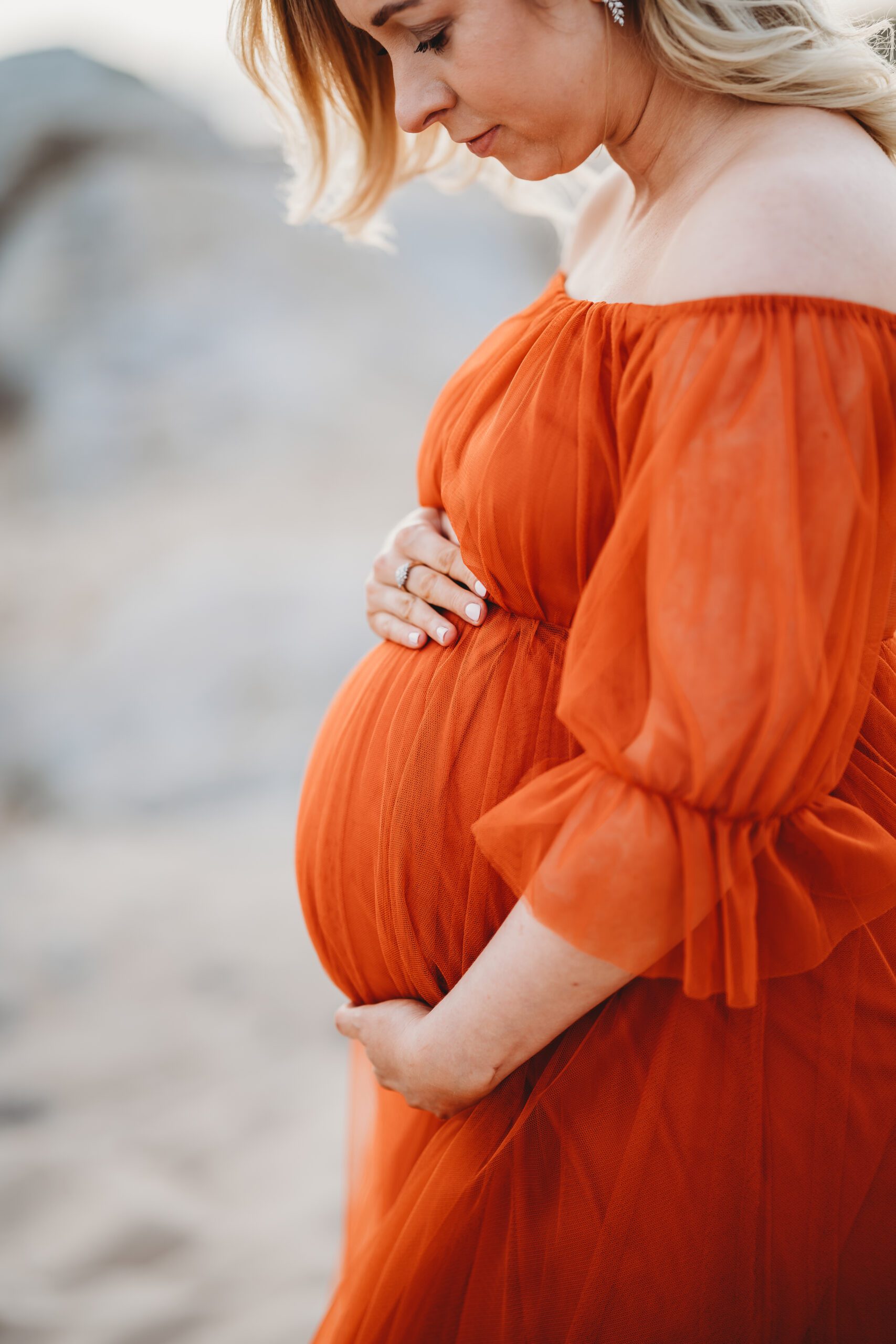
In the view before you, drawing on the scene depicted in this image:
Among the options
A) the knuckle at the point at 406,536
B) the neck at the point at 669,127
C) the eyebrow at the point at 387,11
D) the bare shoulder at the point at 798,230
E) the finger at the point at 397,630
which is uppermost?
the eyebrow at the point at 387,11

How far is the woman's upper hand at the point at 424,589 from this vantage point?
3.24ft

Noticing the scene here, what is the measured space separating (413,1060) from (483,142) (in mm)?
820

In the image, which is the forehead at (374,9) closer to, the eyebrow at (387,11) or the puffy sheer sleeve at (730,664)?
the eyebrow at (387,11)

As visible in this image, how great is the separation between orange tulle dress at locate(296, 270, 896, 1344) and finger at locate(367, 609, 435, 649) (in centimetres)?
10

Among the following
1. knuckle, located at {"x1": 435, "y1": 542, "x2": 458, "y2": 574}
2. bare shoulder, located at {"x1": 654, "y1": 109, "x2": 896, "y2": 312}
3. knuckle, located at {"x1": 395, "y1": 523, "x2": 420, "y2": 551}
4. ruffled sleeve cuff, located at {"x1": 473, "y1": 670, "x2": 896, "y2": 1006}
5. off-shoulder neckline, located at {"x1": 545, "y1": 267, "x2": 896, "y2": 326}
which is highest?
bare shoulder, located at {"x1": 654, "y1": 109, "x2": 896, "y2": 312}

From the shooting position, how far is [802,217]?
2.17ft

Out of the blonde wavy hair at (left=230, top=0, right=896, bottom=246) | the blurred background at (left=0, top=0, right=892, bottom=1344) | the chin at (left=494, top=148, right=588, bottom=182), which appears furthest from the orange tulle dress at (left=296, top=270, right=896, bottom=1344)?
the blurred background at (left=0, top=0, right=892, bottom=1344)

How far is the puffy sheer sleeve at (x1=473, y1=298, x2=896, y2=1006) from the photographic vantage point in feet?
2.07

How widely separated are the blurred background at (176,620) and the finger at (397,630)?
2.66ft

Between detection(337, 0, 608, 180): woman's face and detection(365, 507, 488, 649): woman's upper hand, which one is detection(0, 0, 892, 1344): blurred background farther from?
detection(365, 507, 488, 649): woman's upper hand

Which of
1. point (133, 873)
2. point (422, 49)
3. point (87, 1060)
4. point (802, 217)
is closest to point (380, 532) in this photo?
point (133, 873)

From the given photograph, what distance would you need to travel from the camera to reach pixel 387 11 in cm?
83

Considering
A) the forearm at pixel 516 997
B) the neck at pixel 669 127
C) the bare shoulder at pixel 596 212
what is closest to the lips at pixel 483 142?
the neck at pixel 669 127

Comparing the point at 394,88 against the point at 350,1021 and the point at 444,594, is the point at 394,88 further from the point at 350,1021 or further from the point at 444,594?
the point at 350,1021
